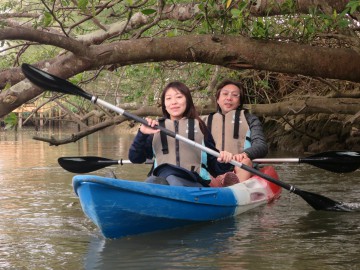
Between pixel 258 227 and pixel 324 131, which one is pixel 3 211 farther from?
pixel 324 131

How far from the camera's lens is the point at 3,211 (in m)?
7.15

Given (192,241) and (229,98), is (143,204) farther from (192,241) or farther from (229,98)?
(229,98)

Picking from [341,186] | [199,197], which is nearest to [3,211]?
[199,197]

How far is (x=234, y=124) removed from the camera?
7.14 metres

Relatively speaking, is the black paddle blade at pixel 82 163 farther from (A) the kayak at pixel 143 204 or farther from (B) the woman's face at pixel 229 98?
(A) the kayak at pixel 143 204

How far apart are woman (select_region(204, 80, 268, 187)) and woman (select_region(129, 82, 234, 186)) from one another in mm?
1149

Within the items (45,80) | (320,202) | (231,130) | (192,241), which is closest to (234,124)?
(231,130)

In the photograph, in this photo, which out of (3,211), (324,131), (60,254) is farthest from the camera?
(324,131)

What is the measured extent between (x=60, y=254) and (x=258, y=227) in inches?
70.9

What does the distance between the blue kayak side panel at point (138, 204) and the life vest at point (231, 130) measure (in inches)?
53.3

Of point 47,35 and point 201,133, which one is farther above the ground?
point 47,35

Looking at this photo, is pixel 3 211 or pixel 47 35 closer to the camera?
pixel 47 35

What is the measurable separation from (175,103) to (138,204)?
102 centimetres

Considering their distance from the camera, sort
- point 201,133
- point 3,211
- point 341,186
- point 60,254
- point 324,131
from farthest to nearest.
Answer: point 324,131 → point 341,186 → point 3,211 → point 201,133 → point 60,254
